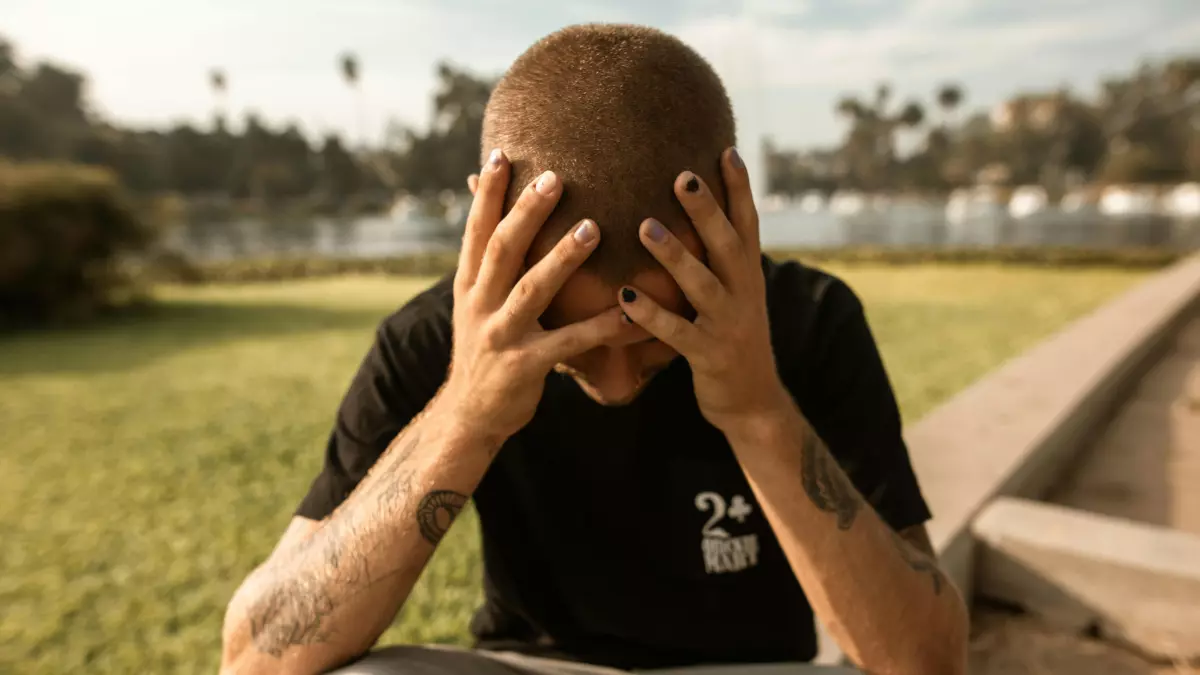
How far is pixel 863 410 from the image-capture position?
147 cm

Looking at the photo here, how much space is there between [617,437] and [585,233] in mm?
524

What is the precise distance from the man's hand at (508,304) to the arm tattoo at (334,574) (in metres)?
0.22

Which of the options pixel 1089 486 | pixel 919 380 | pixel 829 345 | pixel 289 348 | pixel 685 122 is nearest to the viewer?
pixel 685 122

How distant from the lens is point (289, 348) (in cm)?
823

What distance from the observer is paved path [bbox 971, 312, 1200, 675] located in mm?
2291

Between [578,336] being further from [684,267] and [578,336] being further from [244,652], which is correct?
[244,652]

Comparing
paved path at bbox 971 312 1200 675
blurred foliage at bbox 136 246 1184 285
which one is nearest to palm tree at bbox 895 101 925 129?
blurred foliage at bbox 136 246 1184 285

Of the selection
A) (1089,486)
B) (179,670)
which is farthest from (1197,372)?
(179,670)

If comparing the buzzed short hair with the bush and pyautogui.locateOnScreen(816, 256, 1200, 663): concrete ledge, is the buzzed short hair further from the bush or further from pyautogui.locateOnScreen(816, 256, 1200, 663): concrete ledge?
the bush

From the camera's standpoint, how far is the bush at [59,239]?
9.88 m

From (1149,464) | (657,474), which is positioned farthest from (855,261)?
(657,474)

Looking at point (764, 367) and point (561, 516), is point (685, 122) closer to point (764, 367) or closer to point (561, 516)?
point (764, 367)

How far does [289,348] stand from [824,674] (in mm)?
7835

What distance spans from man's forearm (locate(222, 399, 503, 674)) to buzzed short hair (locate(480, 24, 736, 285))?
0.42 metres
